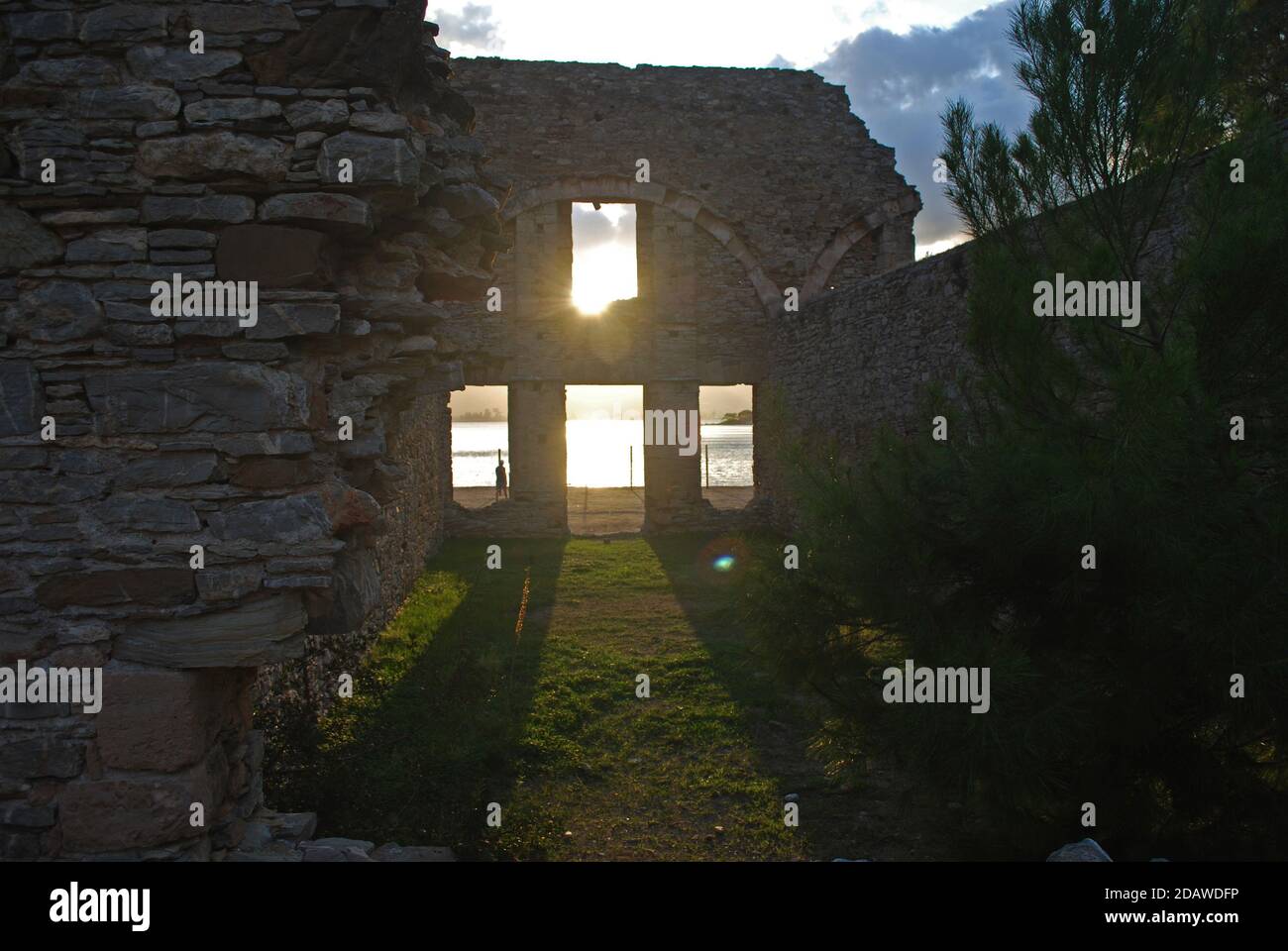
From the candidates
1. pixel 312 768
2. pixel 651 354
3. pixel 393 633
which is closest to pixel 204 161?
pixel 312 768

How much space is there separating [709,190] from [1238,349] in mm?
12877

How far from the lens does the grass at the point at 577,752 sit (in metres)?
4.61

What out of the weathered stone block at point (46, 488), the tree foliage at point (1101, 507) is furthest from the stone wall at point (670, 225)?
the weathered stone block at point (46, 488)

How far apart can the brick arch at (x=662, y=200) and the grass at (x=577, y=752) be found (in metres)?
8.15

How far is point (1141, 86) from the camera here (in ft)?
13.1

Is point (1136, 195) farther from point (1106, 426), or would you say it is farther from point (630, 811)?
point (630, 811)

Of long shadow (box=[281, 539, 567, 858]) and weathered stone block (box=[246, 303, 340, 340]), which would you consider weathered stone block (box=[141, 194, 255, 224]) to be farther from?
long shadow (box=[281, 539, 567, 858])

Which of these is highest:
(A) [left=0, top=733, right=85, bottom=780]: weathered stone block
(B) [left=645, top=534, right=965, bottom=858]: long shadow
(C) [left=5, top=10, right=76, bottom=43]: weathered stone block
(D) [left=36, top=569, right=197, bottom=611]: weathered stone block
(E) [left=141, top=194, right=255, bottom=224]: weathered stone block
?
(C) [left=5, top=10, right=76, bottom=43]: weathered stone block

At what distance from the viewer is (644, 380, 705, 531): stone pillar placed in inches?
610

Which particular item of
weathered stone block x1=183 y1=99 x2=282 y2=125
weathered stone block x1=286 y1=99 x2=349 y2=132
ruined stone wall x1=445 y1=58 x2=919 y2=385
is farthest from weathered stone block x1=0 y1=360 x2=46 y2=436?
ruined stone wall x1=445 y1=58 x2=919 y2=385

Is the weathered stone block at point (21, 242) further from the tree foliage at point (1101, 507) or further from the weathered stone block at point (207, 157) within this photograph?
the tree foliage at point (1101, 507)

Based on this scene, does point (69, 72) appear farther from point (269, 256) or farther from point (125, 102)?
point (269, 256)

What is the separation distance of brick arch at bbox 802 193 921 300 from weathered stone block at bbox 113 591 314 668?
44.2 feet

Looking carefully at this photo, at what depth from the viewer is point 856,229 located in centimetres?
1588
